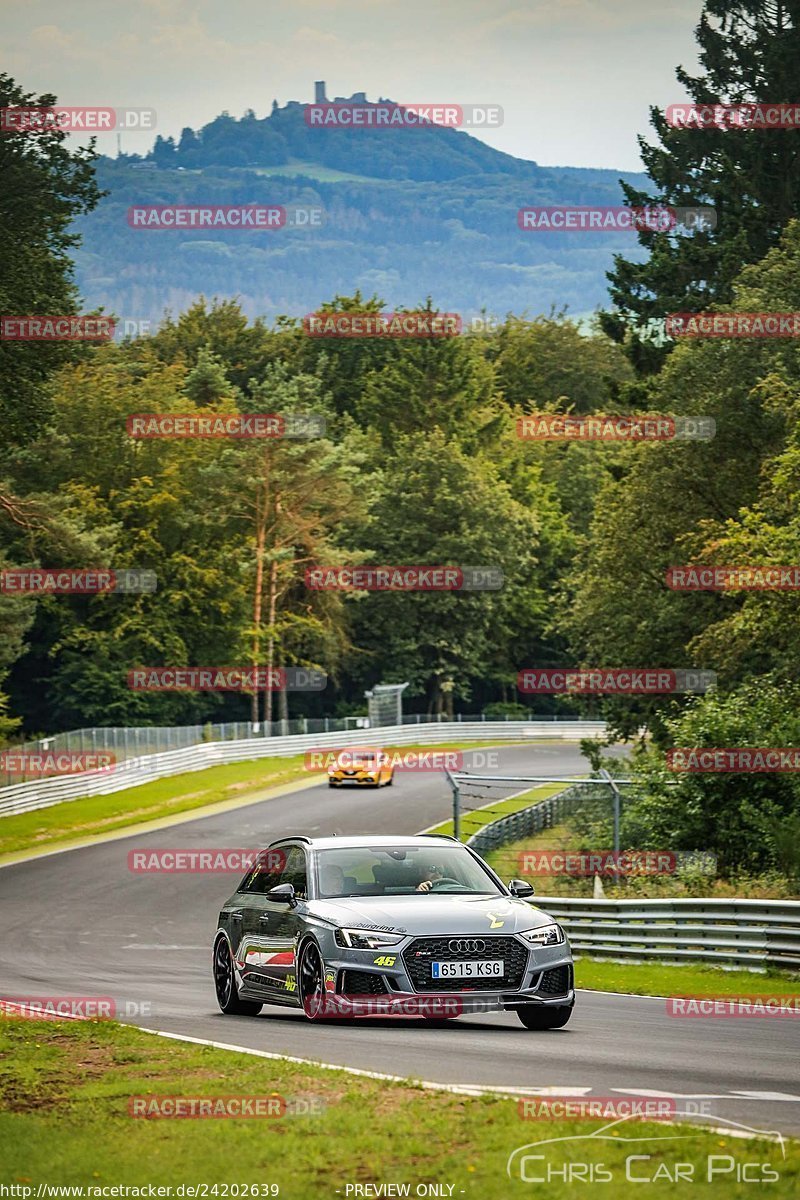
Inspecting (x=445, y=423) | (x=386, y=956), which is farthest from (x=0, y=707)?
(x=386, y=956)

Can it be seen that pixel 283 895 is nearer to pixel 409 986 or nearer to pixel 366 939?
pixel 366 939

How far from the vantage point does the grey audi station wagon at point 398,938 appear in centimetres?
1338

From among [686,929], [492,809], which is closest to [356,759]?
[492,809]

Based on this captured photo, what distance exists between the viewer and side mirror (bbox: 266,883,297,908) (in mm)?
14375

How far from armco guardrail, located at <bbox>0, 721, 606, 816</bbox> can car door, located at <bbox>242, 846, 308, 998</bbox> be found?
118ft

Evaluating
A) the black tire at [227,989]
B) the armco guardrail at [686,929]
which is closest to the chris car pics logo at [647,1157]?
the black tire at [227,989]

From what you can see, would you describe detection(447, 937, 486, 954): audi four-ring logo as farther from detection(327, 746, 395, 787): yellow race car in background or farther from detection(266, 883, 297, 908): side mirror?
detection(327, 746, 395, 787): yellow race car in background

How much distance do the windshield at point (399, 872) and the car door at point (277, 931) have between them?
0.24 meters

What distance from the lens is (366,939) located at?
1341 cm

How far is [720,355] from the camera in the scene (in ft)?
147

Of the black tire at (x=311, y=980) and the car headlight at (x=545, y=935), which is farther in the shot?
the black tire at (x=311, y=980)

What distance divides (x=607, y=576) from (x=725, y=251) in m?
12.0

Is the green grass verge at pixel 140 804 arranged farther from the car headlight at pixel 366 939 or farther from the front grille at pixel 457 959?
the front grille at pixel 457 959

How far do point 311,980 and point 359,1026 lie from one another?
519mm
